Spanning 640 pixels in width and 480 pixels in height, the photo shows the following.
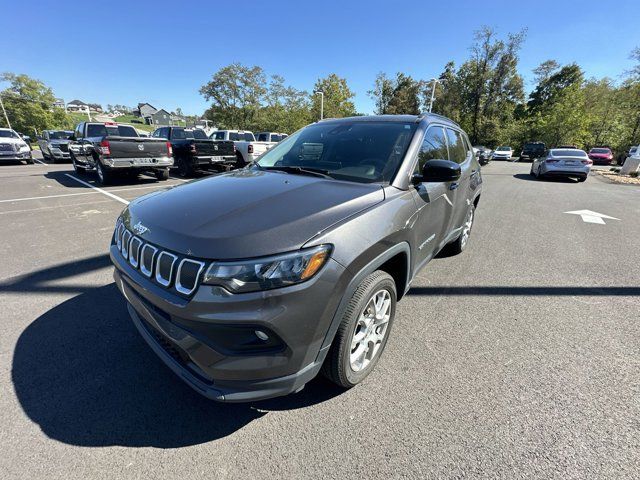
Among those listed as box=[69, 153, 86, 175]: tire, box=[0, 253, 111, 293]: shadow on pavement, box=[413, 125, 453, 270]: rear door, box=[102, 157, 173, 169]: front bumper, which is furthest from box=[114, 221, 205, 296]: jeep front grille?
box=[69, 153, 86, 175]: tire

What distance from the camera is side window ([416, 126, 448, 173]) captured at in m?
2.68

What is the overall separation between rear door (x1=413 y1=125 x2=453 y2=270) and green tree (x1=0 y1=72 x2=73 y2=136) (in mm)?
62551

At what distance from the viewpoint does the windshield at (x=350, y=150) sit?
2471 mm

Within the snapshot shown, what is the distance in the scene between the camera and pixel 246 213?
5.84 feet

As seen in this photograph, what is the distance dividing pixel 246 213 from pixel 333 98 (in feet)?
150

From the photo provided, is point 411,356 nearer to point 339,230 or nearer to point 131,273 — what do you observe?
point 339,230

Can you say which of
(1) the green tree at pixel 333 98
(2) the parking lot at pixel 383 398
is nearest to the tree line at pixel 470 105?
(1) the green tree at pixel 333 98

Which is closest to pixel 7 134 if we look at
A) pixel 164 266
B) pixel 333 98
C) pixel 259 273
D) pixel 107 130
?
pixel 107 130

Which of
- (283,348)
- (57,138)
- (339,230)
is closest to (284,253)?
(339,230)

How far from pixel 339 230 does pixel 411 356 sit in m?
1.41

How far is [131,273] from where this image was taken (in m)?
1.83

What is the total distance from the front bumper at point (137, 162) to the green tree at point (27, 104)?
2116 inches

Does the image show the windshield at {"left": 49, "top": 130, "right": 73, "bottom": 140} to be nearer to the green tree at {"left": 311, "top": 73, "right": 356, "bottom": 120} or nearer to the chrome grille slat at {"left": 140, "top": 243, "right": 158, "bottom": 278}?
the chrome grille slat at {"left": 140, "top": 243, "right": 158, "bottom": 278}

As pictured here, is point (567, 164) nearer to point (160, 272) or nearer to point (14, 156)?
point (160, 272)
